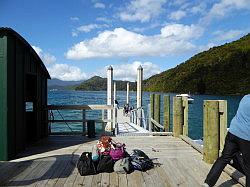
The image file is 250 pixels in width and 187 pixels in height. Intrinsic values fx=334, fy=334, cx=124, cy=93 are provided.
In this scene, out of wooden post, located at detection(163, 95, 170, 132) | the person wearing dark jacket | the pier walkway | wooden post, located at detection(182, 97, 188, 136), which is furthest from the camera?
wooden post, located at detection(163, 95, 170, 132)

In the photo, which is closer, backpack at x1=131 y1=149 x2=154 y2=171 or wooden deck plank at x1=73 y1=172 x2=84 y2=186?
wooden deck plank at x1=73 y1=172 x2=84 y2=186

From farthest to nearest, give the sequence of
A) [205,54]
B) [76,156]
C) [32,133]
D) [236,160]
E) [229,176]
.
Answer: [205,54] → [32,133] → [76,156] → [229,176] → [236,160]

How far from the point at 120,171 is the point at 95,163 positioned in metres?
0.56

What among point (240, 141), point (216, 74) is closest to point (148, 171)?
point (240, 141)

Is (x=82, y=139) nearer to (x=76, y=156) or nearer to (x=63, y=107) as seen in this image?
(x=63, y=107)

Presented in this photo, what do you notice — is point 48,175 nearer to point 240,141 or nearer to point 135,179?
point 135,179

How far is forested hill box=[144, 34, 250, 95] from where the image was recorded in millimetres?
142375

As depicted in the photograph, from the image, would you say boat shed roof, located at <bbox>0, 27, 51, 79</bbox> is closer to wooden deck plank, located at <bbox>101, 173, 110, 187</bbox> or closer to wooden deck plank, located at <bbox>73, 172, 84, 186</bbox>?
wooden deck plank, located at <bbox>73, 172, 84, 186</bbox>

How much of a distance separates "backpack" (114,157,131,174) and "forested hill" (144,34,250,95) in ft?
429

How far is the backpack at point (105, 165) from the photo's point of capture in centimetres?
671

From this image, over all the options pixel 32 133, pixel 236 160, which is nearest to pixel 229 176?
pixel 236 160

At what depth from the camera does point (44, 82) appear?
11422 mm

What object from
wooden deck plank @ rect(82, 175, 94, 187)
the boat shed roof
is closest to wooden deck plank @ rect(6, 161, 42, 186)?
wooden deck plank @ rect(82, 175, 94, 187)

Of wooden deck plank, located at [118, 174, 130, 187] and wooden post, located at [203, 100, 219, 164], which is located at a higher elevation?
wooden post, located at [203, 100, 219, 164]
